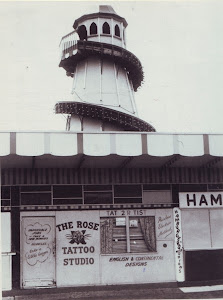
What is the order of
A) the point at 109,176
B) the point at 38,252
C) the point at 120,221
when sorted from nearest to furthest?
the point at 38,252 < the point at 120,221 < the point at 109,176

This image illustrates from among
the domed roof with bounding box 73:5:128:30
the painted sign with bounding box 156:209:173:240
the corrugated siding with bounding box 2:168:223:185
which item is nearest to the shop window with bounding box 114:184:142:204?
the corrugated siding with bounding box 2:168:223:185

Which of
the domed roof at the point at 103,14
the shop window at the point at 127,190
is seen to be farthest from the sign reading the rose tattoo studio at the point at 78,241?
the domed roof at the point at 103,14

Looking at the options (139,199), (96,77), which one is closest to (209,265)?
(139,199)

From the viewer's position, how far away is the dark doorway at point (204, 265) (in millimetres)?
13633

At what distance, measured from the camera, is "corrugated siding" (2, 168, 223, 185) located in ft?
43.7

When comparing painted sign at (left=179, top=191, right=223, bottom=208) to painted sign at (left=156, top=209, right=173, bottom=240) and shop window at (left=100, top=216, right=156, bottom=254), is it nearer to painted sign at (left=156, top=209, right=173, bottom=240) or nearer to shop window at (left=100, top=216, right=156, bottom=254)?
painted sign at (left=156, top=209, right=173, bottom=240)

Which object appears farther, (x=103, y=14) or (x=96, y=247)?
(x=103, y=14)

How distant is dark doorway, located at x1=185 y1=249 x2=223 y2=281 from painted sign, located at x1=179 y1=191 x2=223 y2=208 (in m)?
1.47

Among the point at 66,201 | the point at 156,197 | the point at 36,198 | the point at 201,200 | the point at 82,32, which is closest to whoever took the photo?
the point at 36,198

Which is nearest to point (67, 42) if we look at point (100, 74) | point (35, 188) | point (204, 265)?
point (100, 74)

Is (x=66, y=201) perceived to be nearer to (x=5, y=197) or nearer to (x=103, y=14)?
(x=5, y=197)

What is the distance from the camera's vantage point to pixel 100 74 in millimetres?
18344

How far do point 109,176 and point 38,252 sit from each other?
3186 millimetres

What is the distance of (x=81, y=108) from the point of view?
57.9 feet
